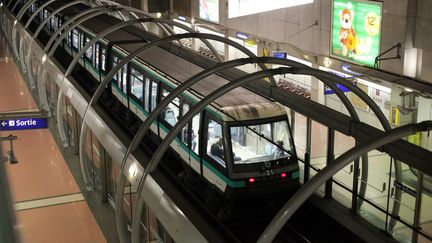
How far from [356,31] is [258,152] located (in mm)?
9453

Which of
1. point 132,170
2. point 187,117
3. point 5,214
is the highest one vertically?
point 5,214

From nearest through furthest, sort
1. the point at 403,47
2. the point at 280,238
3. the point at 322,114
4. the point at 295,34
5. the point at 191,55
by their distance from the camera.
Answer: the point at 322,114 < the point at 280,238 < the point at 191,55 < the point at 403,47 < the point at 295,34

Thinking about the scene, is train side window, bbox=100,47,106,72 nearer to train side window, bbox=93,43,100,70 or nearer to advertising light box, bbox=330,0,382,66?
train side window, bbox=93,43,100,70

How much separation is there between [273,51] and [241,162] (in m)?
12.7

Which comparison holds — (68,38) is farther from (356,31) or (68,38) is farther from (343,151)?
(343,151)

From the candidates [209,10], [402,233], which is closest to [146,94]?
[402,233]

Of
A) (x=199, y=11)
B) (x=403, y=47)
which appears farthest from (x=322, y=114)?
(x=199, y=11)

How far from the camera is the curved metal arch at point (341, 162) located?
153 inches

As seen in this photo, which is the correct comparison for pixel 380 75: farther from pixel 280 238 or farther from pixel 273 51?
pixel 280 238

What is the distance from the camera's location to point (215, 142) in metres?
8.09

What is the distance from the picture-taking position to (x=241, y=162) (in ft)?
25.6

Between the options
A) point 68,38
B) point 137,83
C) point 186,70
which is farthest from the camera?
point 68,38

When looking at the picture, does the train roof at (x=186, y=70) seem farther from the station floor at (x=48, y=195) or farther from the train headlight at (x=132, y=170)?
the station floor at (x=48, y=195)

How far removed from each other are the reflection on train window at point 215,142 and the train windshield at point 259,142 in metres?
0.19
